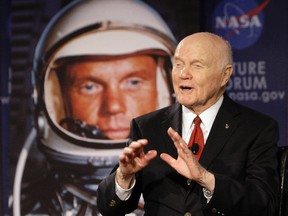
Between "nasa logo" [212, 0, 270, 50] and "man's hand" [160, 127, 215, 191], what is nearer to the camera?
"man's hand" [160, 127, 215, 191]

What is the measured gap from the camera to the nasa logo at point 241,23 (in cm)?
391

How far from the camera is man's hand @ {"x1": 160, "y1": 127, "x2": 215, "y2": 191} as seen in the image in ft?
6.99

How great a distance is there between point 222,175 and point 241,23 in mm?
1914

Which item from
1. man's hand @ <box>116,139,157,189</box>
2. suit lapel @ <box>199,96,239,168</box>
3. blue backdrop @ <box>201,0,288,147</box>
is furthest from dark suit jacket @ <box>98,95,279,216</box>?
blue backdrop @ <box>201,0,288,147</box>

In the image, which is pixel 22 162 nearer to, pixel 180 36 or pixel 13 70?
pixel 13 70

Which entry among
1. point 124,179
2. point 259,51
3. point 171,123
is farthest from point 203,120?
point 259,51

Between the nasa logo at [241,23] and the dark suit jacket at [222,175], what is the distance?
1492mm

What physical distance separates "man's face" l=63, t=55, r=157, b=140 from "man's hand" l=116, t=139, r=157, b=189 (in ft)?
5.73

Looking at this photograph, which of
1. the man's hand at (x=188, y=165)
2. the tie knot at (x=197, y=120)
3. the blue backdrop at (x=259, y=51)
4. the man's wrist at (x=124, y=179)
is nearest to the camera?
the man's hand at (x=188, y=165)

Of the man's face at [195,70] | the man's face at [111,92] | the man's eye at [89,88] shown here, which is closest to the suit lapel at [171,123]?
the man's face at [195,70]

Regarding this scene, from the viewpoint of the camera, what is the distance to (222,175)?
2.22 metres

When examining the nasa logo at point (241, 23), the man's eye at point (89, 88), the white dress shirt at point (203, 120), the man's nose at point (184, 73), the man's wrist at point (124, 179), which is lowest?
the man's wrist at point (124, 179)

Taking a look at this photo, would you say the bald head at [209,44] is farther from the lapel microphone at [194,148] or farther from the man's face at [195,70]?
the lapel microphone at [194,148]

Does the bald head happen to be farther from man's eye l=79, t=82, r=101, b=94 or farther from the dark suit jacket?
man's eye l=79, t=82, r=101, b=94
